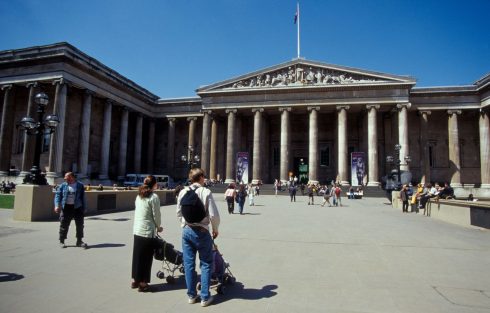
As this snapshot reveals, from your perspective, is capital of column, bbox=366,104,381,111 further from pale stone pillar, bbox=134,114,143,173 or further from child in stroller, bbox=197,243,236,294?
child in stroller, bbox=197,243,236,294

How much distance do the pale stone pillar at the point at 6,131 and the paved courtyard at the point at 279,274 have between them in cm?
2858

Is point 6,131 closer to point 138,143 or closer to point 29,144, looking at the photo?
point 29,144

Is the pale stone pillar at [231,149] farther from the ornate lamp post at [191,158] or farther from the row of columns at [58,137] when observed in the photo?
the row of columns at [58,137]

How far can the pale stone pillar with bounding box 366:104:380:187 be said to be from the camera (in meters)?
35.8

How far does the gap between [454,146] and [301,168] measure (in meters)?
19.6

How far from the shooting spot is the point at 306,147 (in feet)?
150

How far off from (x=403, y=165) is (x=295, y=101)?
1473cm

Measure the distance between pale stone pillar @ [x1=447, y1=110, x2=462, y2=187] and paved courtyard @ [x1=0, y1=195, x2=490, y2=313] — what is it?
34607mm

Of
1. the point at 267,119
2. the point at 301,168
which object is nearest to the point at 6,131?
the point at 267,119

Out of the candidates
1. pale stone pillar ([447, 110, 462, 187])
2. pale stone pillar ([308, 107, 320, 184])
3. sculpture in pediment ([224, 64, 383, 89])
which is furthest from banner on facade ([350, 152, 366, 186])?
pale stone pillar ([447, 110, 462, 187])

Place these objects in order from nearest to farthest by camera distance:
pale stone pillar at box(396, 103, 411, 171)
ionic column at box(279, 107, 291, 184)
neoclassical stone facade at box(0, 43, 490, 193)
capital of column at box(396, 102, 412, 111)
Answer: neoclassical stone facade at box(0, 43, 490, 193) → pale stone pillar at box(396, 103, 411, 171) → capital of column at box(396, 102, 412, 111) → ionic column at box(279, 107, 291, 184)

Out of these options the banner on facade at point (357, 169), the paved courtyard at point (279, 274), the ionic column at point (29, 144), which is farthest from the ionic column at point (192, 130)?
the paved courtyard at point (279, 274)

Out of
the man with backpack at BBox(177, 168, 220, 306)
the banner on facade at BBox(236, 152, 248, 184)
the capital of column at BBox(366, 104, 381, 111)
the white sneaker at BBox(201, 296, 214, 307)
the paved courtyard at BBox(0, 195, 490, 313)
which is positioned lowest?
the paved courtyard at BBox(0, 195, 490, 313)

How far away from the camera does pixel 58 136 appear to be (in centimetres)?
3030
